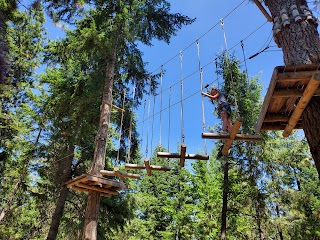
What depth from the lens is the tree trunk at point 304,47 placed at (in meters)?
3.53

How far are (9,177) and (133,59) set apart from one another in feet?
25.7

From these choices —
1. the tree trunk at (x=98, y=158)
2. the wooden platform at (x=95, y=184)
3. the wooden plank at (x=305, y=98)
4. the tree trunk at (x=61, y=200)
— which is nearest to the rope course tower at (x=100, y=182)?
the wooden platform at (x=95, y=184)

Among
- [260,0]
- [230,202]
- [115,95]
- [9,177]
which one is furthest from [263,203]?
[9,177]

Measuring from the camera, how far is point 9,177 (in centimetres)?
1219

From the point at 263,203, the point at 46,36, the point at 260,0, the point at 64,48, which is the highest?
the point at 46,36

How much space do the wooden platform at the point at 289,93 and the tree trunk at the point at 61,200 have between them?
7.35 metres

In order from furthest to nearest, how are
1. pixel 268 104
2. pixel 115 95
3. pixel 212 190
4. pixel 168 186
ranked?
pixel 168 186, pixel 212 190, pixel 115 95, pixel 268 104

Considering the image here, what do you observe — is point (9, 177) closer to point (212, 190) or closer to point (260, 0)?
point (212, 190)

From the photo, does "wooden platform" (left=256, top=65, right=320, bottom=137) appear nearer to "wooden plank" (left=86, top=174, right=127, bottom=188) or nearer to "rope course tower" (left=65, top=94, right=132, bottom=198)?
"rope course tower" (left=65, top=94, right=132, bottom=198)

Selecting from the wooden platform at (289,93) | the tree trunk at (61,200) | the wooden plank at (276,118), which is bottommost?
the tree trunk at (61,200)

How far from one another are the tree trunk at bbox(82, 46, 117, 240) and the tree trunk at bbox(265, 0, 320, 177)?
5026mm

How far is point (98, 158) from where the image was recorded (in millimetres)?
7320

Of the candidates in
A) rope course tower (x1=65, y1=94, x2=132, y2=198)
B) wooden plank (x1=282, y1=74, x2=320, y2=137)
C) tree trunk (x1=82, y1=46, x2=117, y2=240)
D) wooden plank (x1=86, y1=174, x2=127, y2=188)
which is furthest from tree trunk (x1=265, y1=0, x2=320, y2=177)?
tree trunk (x1=82, y1=46, x2=117, y2=240)

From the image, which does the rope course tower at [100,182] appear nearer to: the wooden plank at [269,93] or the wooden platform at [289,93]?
the wooden plank at [269,93]
